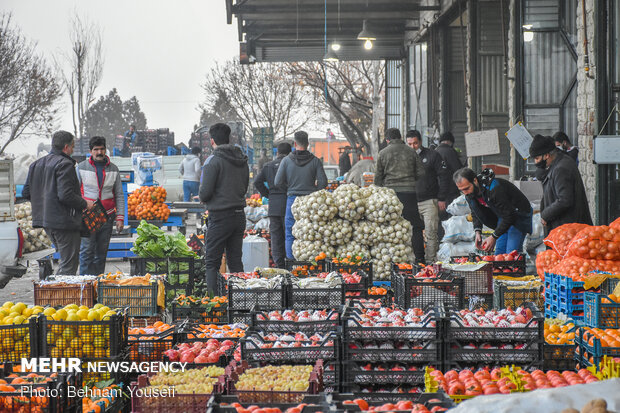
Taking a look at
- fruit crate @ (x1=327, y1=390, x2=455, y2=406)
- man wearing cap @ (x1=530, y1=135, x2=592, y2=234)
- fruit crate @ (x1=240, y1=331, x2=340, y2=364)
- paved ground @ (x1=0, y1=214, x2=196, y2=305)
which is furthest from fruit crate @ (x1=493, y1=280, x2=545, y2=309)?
paved ground @ (x1=0, y1=214, x2=196, y2=305)

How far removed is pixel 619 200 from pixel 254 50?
12709 mm

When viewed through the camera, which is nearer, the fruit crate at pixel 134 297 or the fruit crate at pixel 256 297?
the fruit crate at pixel 256 297

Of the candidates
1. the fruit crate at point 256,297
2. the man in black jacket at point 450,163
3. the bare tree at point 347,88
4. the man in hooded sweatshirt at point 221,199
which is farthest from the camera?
the bare tree at point 347,88

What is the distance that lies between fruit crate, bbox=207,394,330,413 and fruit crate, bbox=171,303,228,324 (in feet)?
10.9

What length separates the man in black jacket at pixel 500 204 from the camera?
28.5ft

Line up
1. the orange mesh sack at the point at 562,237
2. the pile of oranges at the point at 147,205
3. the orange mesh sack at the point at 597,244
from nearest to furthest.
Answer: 1. the orange mesh sack at the point at 597,244
2. the orange mesh sack at the point at 562,237
3. the pile of oranges at the point at 147,205

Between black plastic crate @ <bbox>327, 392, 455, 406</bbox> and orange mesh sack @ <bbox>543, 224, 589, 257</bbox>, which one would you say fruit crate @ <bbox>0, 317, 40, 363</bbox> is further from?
orange mesh sack @ <bbox>543, 224, 589, 257</bbox>

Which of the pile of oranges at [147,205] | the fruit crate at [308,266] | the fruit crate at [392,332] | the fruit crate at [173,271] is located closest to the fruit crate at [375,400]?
the fruit crate at [392,332]

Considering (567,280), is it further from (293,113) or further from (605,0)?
(293,113)

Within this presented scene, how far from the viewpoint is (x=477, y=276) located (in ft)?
24.9

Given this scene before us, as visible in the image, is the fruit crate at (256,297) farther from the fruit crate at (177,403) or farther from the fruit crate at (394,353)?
the fruit crate at (177,403)

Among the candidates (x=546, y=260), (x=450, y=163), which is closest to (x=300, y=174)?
(x=450, y=163)

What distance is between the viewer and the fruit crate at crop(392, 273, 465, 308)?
7.04 m

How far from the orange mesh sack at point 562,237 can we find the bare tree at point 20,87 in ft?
79.6
